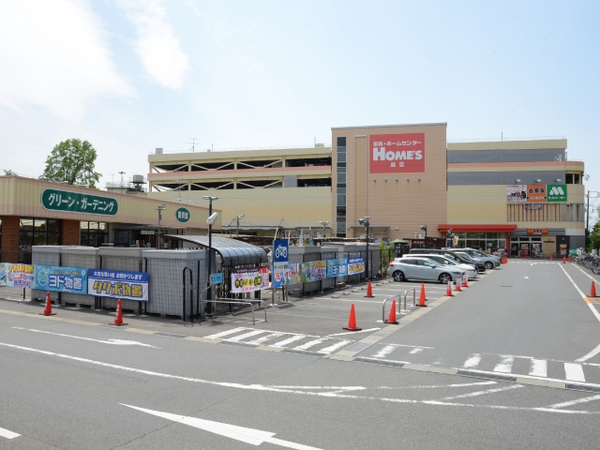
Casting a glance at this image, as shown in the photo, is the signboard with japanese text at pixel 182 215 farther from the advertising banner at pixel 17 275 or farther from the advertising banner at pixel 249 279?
the advertising banner at pixel 249 279

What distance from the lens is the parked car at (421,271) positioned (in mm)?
25547

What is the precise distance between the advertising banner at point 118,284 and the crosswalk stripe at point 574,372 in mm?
11678

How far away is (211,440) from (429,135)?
64.6 meters

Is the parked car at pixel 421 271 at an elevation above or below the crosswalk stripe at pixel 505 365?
above

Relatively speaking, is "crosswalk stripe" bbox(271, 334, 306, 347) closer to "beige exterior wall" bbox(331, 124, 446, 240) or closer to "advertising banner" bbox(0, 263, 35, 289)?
"advertising banner" bbox(0, 263, 35, 289)

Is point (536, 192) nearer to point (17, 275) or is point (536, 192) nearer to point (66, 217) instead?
point (66, 217)

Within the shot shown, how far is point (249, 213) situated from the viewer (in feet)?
240

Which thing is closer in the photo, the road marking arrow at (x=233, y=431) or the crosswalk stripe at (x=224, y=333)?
the road marking arrow at (x=233, y=431)

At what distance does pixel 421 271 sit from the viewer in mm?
26219

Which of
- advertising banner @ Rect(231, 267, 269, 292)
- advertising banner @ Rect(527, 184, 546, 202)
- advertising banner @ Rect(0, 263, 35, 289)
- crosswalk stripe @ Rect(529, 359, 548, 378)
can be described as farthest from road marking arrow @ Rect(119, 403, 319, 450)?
advertising banner @ Rect(527, 184, 546, 202)

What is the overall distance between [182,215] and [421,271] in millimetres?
24333

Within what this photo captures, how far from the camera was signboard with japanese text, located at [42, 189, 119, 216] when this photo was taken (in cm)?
2753

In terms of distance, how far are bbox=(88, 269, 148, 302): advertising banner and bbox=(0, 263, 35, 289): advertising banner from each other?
11.9ft

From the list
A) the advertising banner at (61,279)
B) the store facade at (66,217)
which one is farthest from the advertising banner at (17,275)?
the store facade at (66,217)
